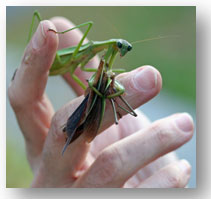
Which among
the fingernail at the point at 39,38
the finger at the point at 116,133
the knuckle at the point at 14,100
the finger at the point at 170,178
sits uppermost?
the fingernail at the point at 39,38

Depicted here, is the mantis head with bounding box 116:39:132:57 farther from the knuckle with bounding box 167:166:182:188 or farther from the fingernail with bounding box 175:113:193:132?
the knuckle with bounding box 167:166:182:188

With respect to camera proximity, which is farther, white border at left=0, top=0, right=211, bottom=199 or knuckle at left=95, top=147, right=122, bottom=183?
white border at left=0, top=0, right=211, bottom=199

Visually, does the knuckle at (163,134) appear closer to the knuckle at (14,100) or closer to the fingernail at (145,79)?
the fingernail at (145,79)

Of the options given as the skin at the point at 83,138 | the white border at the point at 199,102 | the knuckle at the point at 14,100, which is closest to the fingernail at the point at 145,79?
the skin at the point at 83,138

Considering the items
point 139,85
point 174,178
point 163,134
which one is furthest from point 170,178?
point 139,85

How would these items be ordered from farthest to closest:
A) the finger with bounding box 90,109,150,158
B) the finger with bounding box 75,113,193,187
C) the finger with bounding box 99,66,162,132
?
the finger with bounding box 90,109,150,158
the finger with bounding box 75,113,193,187
the finger with bounding box 99,66,162,132

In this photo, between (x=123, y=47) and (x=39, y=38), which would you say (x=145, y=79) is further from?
(x=39, y=38)

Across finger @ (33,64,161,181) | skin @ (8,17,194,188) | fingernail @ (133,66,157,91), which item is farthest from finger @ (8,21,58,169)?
fingernail @ (133,66,157,91)
